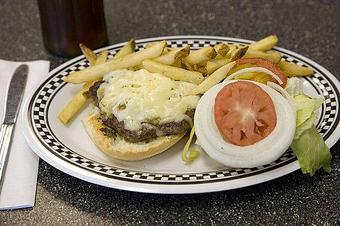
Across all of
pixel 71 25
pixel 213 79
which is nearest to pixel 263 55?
pixel 213 79

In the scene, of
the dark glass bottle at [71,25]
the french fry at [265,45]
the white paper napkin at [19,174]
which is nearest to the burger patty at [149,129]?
the white paper napkin at [19,174]

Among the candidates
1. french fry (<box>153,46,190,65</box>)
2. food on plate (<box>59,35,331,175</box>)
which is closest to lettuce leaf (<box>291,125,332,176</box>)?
food on plate (<box>59,35,331,175</box>)

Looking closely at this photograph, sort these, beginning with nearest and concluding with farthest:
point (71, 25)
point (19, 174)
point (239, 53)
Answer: point (19, 174)
point (239, 53)
point (71, 25)

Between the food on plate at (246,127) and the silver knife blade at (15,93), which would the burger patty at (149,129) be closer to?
the food on plate at (246,127)

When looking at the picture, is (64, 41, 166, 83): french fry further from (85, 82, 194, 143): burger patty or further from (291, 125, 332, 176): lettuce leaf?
(291, 125, 332, 176): lettuce leaf

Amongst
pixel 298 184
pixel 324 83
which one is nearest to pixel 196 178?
pixel 298 184

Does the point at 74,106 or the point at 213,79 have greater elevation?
the point at 213,79

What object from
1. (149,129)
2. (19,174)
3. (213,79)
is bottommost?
(19,174)

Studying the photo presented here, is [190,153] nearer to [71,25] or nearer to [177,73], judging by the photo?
[177,73]
